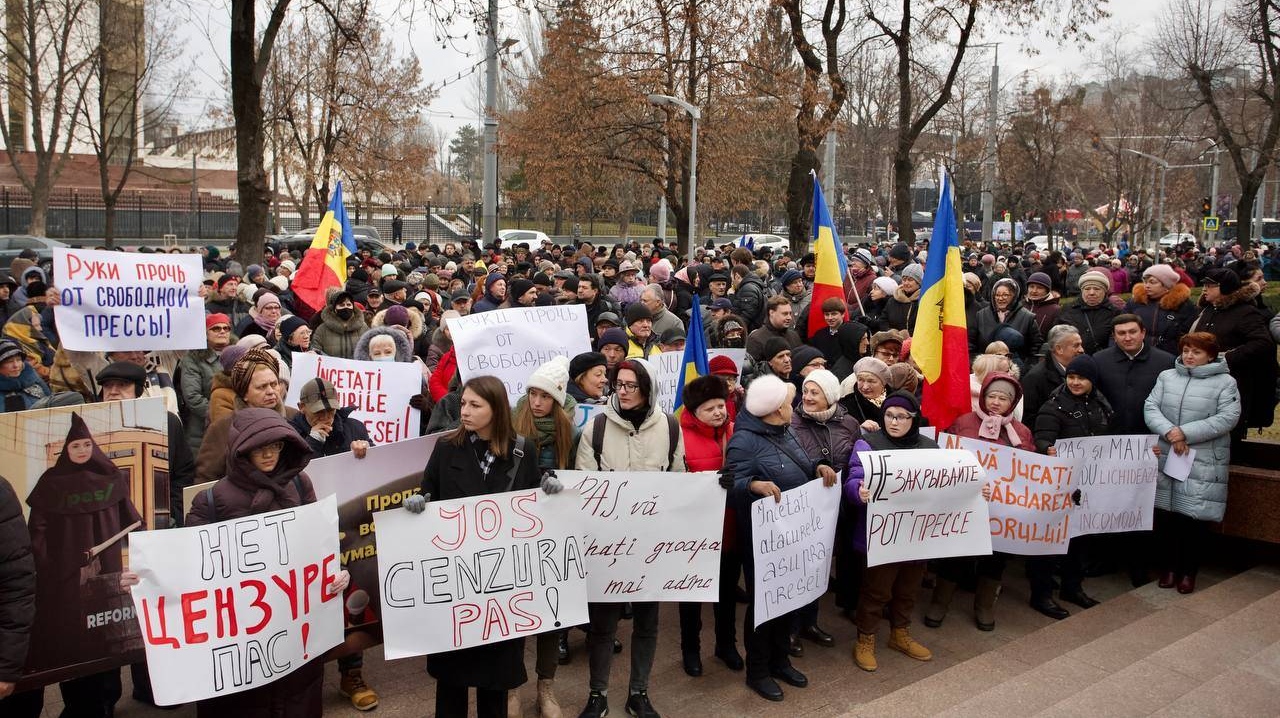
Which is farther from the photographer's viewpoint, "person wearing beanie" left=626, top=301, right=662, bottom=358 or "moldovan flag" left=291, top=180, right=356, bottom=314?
"moldovan flag" left=291, top=180, right=356, bottom=314

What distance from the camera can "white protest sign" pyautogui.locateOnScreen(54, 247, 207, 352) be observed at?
7609 millimetres

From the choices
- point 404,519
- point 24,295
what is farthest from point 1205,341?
point 24,295

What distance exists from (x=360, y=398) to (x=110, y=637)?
9.28ft

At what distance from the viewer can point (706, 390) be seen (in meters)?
5.43

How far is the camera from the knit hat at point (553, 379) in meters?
5.26

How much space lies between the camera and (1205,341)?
21.9 feet

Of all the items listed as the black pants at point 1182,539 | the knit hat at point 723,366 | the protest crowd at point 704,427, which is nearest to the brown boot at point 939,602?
the protest crowd at point 704,427

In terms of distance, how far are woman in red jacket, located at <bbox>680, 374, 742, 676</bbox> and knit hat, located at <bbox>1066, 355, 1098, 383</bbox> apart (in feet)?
7.84

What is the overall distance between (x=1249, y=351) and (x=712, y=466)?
16.9 ft

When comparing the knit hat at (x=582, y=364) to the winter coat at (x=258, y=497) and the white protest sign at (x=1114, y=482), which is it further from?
the white protest sign at (x=1114, y=482)

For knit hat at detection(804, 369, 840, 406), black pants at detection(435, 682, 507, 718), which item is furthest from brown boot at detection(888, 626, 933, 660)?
black pants at detection(435, 682, 507, 718)

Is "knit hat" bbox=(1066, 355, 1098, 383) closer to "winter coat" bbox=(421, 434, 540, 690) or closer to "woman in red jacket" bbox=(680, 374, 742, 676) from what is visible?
"woman in red jacket" bbox=(680, 374, 742, 676)

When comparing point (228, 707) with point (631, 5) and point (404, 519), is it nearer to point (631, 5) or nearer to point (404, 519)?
point (404, 519)

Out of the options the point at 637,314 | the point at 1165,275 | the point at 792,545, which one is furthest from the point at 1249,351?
the point at 792,545
